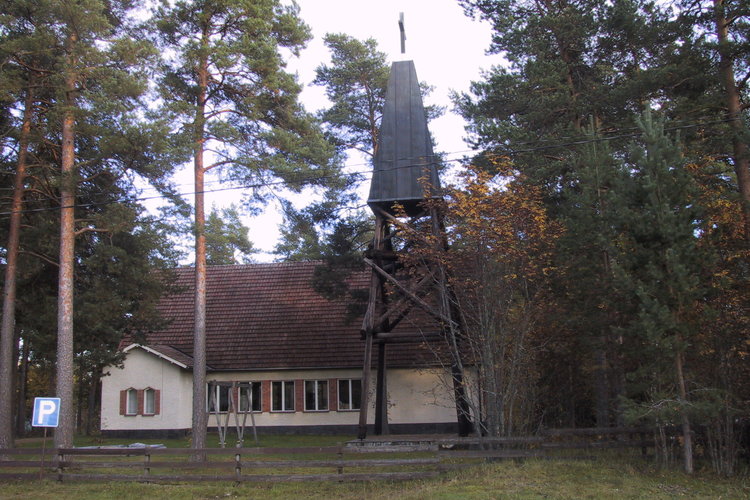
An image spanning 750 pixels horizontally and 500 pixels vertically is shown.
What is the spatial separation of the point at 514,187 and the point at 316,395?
15162mm

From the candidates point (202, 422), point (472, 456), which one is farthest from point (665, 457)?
point (202, 422)

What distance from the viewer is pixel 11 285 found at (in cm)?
1794

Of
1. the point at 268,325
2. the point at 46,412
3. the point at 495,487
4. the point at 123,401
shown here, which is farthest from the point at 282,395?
the point at 495,487

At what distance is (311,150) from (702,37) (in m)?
10.2

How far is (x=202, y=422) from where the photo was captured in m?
17.4

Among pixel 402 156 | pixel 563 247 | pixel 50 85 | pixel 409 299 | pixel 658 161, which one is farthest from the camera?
pixel 402 156

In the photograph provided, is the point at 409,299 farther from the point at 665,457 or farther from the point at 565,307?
the point at 665,457

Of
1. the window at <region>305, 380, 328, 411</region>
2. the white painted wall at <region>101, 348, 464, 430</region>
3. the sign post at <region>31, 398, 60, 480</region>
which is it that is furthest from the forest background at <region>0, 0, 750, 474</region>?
the window at <region>305, 380, 328, 411</region>

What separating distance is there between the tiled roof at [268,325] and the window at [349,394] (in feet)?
3.92

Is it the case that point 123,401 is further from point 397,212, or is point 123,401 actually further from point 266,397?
point 397,212

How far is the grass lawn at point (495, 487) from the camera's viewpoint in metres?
11.6

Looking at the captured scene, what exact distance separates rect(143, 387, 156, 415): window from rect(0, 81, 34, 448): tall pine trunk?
924cm

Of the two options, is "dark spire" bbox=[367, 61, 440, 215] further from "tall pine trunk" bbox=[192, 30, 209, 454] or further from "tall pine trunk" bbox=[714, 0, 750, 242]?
"tall pine trunk" bbox=[714, 0, 750, 242]

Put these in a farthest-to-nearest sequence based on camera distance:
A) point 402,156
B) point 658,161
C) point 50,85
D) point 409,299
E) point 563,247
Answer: point 402,156 < point 409,299 < point 50,85 < point 563,247 < point 658,161
